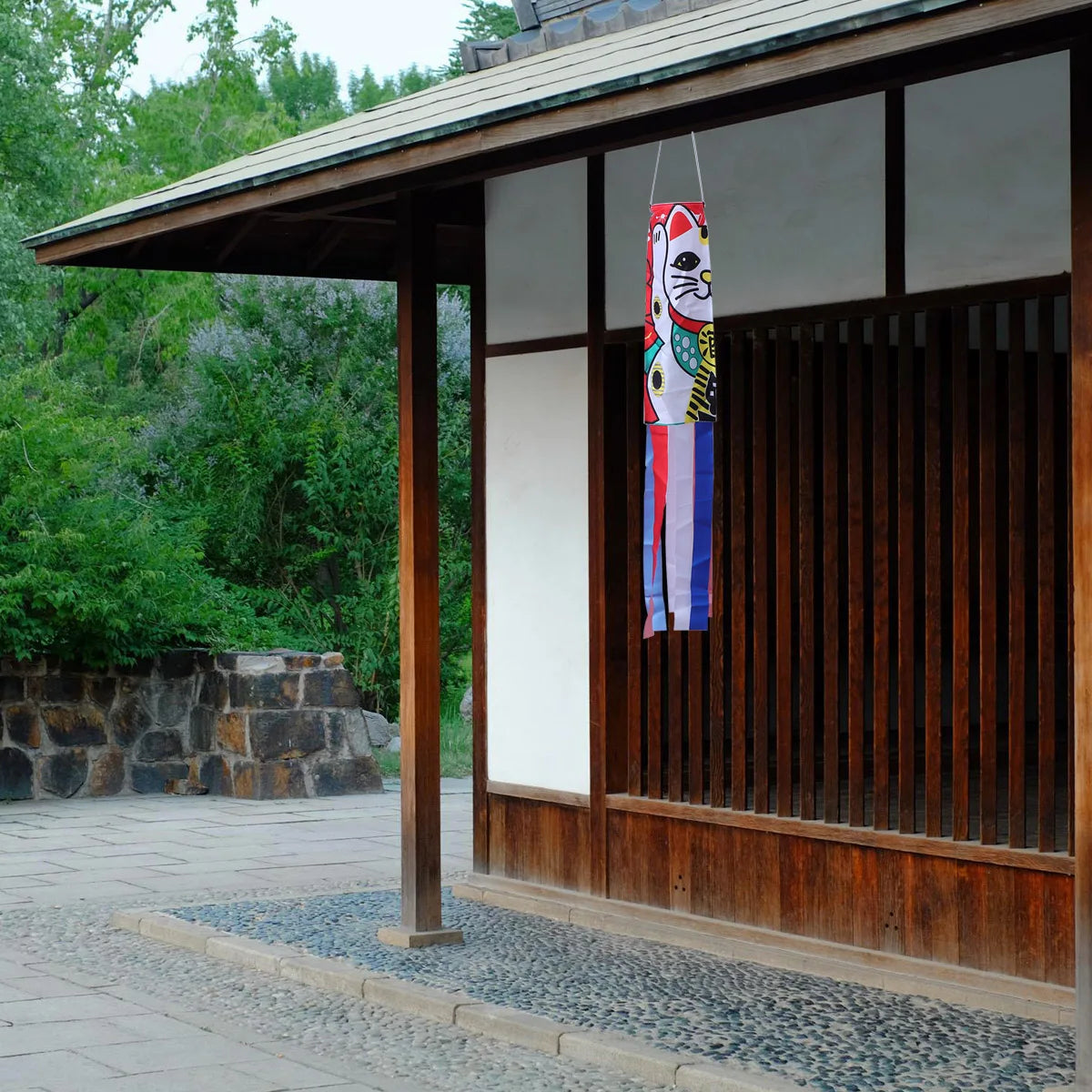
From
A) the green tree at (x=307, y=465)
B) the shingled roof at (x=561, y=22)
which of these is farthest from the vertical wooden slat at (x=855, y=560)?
the green tree at (x=307, y=465)

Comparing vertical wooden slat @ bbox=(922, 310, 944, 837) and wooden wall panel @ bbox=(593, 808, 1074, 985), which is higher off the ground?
vertical wooden slat @ bbox=(922, 310, 944, 837)

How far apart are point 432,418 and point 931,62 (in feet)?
9.97

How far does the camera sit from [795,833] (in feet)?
23.5

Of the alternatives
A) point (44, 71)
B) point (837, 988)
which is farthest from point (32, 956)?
point (44, 71)

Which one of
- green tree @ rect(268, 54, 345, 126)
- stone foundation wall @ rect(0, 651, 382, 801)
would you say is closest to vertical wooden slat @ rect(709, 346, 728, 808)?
stone foundation wall @ rect(0, 651, 382, 801)

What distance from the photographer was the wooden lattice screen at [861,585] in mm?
6387

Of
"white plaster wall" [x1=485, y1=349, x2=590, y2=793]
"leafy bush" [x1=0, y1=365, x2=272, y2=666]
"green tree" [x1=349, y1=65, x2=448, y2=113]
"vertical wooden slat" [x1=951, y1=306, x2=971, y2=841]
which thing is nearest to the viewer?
"vertical wooden slat" [x1=951, y1=306, x2=971, y2=841]

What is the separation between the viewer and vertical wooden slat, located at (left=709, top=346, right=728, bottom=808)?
7555mm

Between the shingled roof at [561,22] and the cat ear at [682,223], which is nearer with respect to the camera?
the cat ear at [682,223]

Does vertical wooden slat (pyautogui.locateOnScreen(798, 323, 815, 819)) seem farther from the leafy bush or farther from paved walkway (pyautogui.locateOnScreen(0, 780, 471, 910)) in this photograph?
the leafy bush

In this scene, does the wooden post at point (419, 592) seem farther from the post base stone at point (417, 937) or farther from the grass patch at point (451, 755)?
the grass patch at point (451, 755)

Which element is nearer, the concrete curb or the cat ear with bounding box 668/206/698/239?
the concrete curb

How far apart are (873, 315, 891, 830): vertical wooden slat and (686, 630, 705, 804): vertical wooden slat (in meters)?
0.94

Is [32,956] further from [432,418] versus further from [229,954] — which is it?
[432,418]
